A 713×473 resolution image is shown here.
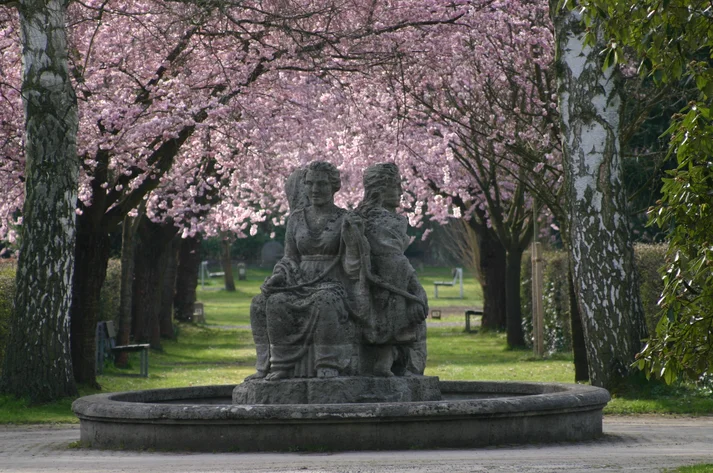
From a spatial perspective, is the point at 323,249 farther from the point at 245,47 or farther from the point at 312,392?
the point at 245,47

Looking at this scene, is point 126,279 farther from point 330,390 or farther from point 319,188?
point 330,390

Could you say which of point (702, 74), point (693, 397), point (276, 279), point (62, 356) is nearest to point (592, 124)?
point (693, 397)

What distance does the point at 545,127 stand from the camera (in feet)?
73.2

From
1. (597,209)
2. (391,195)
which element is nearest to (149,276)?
(597,209)

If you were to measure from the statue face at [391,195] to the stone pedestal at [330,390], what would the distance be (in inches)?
66.3

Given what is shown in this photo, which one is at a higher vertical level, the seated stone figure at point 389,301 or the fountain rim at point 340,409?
the seated stone figure at point 389,301

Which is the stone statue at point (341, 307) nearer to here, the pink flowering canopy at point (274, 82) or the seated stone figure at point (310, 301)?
the seated stone figure at point (310, 301)

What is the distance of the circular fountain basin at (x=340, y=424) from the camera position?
9555 mm

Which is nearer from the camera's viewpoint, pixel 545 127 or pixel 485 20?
pixel 485 20

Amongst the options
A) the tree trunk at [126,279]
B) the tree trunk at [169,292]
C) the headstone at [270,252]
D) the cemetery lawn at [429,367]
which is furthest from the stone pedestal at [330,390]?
the headstone at [270,252]

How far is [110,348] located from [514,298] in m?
→ 9.43

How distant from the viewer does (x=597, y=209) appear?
15.9 meters

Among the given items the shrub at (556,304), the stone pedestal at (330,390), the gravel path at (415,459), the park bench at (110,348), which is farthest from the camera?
the shrub at (556,304)

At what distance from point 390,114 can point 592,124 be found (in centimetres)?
865
